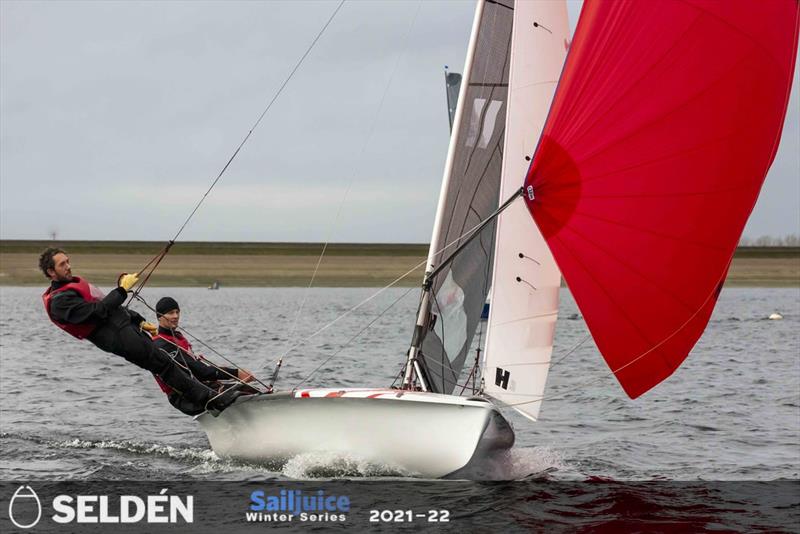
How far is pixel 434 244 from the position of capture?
11.2 meters

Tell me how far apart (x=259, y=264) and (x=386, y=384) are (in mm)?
58820

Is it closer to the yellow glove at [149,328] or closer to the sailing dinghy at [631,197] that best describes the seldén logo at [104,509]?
the sailing dinghy at [631,197]

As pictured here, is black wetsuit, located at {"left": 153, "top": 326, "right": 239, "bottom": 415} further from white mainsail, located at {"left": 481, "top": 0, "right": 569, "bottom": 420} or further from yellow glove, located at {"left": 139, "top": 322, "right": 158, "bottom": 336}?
white mainsail, located at {"left": 481, "top": 0, "right": 569, "bottom": 420}

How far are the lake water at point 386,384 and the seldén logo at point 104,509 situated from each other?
0.95m

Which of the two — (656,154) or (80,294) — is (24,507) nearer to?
(80,294)

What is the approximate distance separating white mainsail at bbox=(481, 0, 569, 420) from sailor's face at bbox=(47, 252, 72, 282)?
420cm

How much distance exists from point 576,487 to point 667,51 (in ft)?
14.3

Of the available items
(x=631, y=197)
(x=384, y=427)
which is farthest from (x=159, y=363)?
(x=631, y=197)

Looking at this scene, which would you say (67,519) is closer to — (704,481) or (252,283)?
(704,481)

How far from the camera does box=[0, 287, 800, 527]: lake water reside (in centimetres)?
1144

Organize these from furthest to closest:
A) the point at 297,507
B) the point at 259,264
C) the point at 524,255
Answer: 1. the point at 259,264
2. the point at 524,255
3. the point at 297,507

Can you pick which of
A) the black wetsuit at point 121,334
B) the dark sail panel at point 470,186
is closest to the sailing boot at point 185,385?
the black wetsuit at point 121,334

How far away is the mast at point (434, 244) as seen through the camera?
36.1 feet

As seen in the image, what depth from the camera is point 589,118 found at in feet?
31.7
